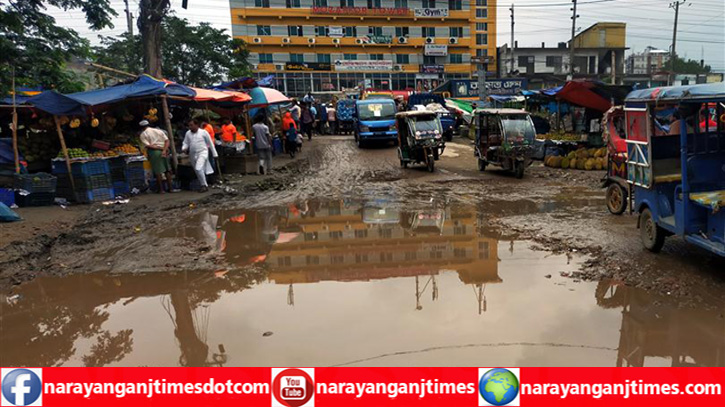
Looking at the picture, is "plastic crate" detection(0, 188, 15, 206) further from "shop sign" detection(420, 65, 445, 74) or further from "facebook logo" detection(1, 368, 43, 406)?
"shop sign" detection(420, 65, 445, 74)

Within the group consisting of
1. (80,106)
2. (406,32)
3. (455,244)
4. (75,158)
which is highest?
(406,32)

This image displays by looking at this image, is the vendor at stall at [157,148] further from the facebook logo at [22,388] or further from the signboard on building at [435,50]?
the signboard on building at [435,50]

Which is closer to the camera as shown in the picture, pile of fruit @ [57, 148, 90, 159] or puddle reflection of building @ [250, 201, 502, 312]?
puddle reflection of building @ [250, 201, 502, 312]

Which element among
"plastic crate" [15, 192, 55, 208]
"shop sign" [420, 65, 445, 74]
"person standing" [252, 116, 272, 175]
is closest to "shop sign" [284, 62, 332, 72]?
"shop sign" [420, 65, 445, 74]

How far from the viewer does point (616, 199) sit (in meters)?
8.55

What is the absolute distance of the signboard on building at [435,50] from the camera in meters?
64.0

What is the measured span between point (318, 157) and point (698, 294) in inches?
598

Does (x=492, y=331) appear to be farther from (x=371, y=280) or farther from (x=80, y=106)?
(x=80, y=106)

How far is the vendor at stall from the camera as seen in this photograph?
426 inches

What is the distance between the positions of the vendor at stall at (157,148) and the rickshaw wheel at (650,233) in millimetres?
9824

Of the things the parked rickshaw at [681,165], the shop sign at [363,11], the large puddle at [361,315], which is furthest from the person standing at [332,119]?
the shop sign at [363,11]

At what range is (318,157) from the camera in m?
18.7

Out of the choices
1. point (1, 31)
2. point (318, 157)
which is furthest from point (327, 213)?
point (1, 31)

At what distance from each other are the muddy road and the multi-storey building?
52716mm
